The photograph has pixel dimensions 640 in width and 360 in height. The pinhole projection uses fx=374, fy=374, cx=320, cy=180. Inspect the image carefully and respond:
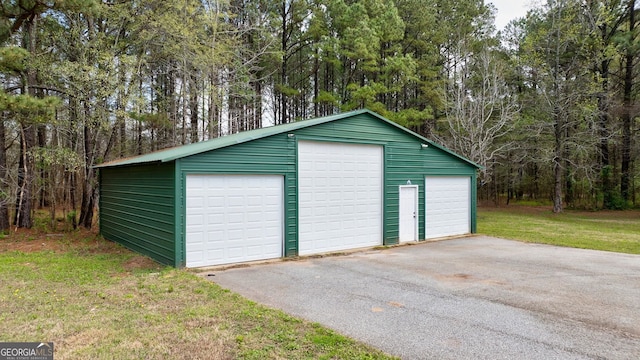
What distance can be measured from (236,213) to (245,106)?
11753 millimetres

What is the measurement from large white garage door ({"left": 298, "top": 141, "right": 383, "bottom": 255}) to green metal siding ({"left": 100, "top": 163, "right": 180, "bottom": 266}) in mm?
2697

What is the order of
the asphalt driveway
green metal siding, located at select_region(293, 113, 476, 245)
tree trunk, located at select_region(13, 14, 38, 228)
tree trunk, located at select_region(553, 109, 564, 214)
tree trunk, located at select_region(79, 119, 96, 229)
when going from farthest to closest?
1. tree trunk, located at select_region(553, 109, 564, 214)
2. tree trunk, located at select_region(79, 119, 96, 229)
3. tree trunk, located at select_region(13, 14, 38, 228)
4. green metal siding, located at select_region(293, 113, 476, 245)
5. the asphalt driveway

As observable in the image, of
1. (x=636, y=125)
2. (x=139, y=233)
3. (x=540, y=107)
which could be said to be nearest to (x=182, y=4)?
(x=139, y=233)

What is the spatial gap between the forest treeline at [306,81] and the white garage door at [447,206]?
483cm

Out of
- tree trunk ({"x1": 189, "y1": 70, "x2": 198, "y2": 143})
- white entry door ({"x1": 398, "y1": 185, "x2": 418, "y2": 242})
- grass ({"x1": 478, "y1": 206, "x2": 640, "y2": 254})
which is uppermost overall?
tree trunk ({"x1": 189, "y1": 70, "x2": 198, "y2": 143})

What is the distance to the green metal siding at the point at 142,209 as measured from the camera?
6.85 meters

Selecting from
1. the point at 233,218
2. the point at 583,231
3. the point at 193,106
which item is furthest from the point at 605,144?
the point at 233,218

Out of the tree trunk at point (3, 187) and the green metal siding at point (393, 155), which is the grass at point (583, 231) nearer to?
the green metal siding at point (393, 155)

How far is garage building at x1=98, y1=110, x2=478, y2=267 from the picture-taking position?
272 inches

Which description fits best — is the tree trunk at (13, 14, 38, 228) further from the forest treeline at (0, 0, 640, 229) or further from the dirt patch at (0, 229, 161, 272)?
the dirt patch at (0, 229, 161, 272)

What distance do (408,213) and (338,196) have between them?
244 centimetres

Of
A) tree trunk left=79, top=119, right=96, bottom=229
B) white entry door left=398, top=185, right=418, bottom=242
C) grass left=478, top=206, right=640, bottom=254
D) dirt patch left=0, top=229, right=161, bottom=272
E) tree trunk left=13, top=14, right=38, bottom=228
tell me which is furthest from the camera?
tree trunk left=79, top=119, right=96, bottom=229

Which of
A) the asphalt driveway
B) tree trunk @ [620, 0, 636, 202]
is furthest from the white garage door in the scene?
tree trunk @ [620, 0, 636, 202]

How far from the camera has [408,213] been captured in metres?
10.2
